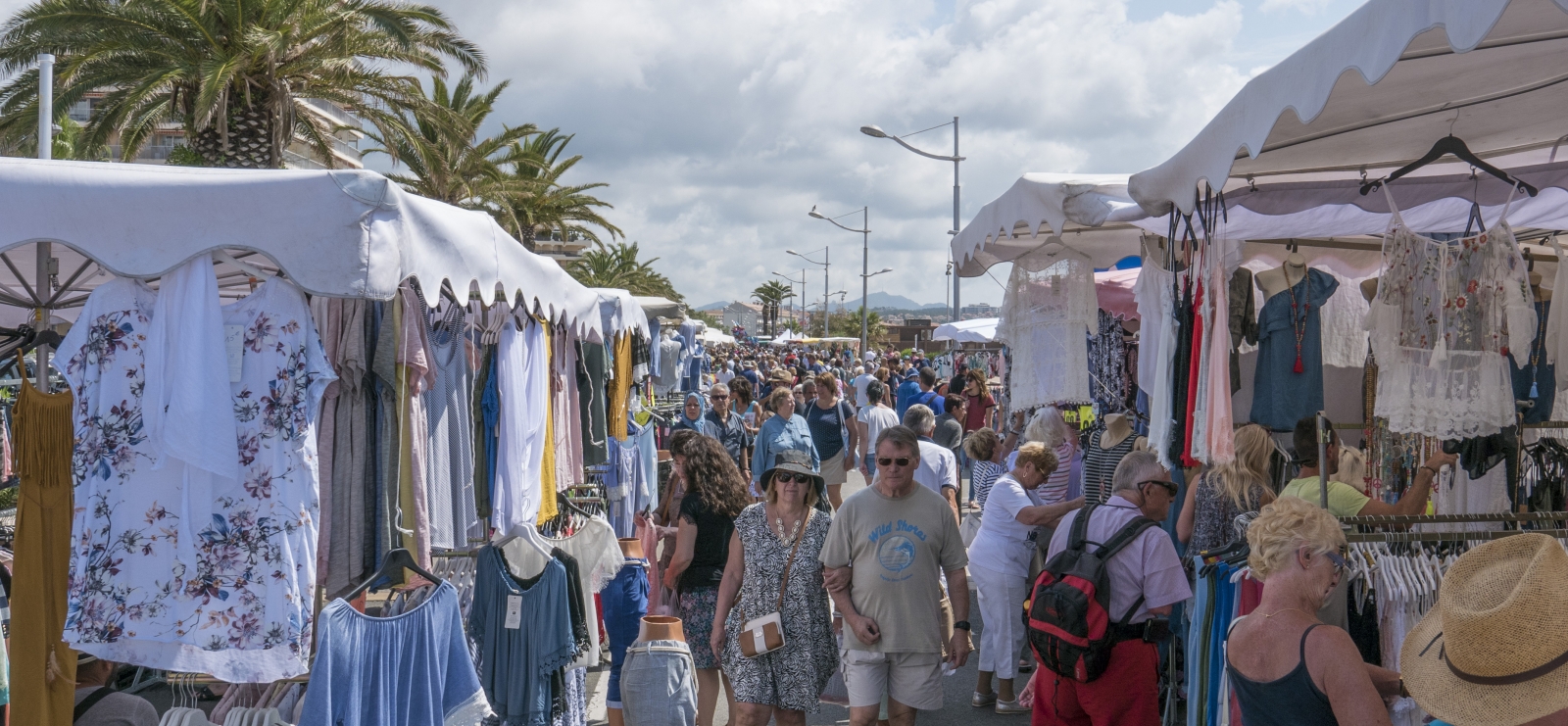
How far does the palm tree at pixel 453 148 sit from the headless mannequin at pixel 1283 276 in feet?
47.4

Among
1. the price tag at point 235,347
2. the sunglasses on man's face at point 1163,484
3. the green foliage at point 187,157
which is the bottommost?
the sunglasses on man's face at point 1163,484

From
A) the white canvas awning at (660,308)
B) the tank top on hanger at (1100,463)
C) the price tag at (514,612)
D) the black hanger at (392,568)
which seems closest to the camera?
the black hanger at (392,568)

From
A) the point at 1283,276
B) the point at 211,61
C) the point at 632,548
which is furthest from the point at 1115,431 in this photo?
the point at 211,61

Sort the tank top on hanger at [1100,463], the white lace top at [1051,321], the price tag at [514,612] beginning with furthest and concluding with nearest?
the tank top on hanger at [1100,463], the white lace top at [1051,321], the price tag at [514,612]

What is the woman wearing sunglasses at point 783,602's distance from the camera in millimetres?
5379

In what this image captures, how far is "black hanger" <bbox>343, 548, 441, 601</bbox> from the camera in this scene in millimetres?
4652

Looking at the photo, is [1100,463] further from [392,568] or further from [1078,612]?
[392,568]

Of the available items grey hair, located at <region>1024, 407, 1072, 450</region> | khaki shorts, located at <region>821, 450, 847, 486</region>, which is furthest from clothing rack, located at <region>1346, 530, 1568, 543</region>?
khaki shorts, located at <region>821, 450, 847, 486</region>

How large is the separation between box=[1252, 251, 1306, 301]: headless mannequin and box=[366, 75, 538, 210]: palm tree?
14.5 m

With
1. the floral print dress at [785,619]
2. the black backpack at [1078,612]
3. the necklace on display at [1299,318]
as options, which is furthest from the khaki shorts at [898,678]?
the necklace on display at [1299,318]

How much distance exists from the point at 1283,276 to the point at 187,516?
16.6 feet

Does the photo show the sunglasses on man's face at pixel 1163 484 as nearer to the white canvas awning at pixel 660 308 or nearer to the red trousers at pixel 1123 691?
the red trousers at pixel 1123 691

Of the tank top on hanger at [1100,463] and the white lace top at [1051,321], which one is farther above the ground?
the white lace top at [1051,321]

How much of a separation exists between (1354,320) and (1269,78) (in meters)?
4.25
